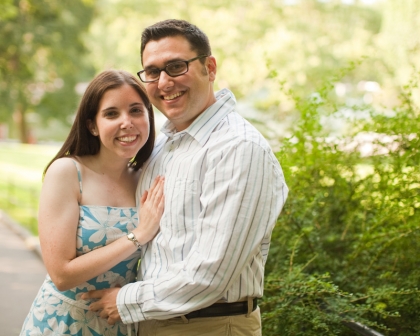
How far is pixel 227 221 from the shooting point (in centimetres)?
228

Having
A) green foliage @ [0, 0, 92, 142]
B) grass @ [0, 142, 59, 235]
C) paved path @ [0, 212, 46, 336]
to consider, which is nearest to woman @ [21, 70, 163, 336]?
paved path @ [0, 212, 46, 336]

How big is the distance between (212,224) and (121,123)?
0.88 metres

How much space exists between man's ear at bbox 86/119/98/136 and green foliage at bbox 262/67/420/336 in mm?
1220

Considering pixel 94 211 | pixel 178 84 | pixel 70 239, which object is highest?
pixel 178 84

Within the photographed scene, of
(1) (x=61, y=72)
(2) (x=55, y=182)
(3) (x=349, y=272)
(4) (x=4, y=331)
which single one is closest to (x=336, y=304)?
(3) (x=349, y=272)

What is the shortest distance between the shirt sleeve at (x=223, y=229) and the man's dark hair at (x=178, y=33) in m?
0.65

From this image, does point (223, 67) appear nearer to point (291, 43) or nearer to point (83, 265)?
point (291, 43)

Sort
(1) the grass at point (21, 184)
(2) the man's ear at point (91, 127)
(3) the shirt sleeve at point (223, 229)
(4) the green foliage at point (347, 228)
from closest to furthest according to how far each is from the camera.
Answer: (3) the shirt sleeve at point (223, 229) < (2) the man's ear at point (91, 127) < (4) the green foliage at point (347, 228) < (1) the grass at point (21, 184)

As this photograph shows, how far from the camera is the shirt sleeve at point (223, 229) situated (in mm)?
2289

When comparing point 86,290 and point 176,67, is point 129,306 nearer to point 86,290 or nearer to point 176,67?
point 86,290

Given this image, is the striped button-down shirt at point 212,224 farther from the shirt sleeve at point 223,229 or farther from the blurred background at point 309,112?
the blurred background at point 309,112

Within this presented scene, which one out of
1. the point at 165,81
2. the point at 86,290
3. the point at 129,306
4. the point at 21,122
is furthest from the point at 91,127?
the point at 21,122

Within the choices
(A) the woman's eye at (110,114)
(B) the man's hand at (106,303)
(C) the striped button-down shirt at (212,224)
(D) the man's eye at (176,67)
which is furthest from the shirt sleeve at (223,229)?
(A) the woman's eye at (110,114)

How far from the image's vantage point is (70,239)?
8.97ft
